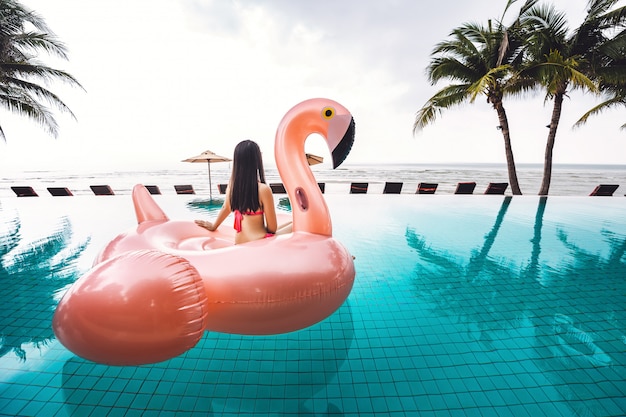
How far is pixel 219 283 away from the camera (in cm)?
184

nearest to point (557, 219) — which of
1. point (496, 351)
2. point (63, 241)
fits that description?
point (496, 351)

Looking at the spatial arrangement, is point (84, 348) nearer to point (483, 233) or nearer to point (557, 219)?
point (483, 233)

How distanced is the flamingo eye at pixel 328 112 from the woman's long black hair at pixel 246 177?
2.00 feet

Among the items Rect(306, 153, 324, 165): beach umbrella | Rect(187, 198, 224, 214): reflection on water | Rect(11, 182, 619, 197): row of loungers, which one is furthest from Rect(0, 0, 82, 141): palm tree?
Rect(306, 153, 324, 165): beach umbrella

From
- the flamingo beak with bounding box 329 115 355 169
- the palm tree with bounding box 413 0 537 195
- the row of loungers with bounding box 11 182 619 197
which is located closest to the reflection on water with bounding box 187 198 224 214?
the row of loungers with bounding box 11 182 619 197

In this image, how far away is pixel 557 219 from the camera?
7750 mm

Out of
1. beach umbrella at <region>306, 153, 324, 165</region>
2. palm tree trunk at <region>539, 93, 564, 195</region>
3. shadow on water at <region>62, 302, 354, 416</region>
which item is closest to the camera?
shadow on water at <region>62, 302, 354, 416</region>

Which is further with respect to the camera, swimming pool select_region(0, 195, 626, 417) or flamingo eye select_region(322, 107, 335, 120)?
flamingo eye select_region(322, 107, 335, 120)

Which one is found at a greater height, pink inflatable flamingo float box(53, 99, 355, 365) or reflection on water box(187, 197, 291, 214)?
pink inflatable flamingo float box(53, 99, 355, 365)

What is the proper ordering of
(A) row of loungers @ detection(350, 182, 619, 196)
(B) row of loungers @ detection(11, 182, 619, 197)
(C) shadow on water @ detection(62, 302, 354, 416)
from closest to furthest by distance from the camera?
(C) shadow on water @ detection(62, 302, 354, 416) → (B) row of loungers @ detection(11, 182, 619, 197) → (A) row of loungers @ detection(350, 182, 619, 196)

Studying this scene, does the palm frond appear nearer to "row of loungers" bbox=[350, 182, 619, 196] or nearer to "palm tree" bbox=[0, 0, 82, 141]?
"row of loungers" bbox=[350, 182, 619, 196]

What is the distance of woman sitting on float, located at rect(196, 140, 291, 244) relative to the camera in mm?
2330

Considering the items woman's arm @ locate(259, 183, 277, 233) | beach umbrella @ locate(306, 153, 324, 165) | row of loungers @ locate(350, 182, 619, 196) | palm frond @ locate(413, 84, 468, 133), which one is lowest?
row of loungers @ locate(350, 182, 619, 196)

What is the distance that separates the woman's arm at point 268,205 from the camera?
245cm
